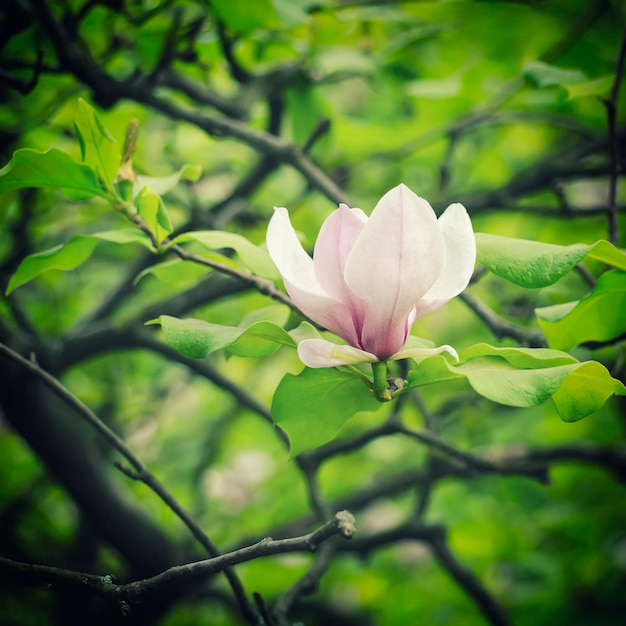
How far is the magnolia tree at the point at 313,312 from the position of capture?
1.73 ft

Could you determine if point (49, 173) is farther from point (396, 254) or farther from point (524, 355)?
point (524, 355)

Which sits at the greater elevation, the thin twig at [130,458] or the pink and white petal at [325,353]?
the pink and white petal at [325,353]

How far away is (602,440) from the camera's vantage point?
6.36 feet

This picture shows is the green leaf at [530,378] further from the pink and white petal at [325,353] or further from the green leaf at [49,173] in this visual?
the green leaf at [49,173]

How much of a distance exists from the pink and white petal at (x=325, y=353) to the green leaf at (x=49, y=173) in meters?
→ 0.32

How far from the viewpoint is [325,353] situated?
0.49 m

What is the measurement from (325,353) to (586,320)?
13.0 inches

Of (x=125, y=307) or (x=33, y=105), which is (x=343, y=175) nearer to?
(x=33, y=105)

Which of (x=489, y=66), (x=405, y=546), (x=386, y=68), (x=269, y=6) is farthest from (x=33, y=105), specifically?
(x=405, y=546)

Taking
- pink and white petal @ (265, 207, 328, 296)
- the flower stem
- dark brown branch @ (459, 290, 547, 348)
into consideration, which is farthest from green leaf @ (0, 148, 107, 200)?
dark brown branch @ (459, 290, 547, 348)

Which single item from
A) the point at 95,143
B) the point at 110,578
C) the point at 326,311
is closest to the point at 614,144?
the point at 326,311

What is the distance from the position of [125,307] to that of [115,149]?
4.64ft

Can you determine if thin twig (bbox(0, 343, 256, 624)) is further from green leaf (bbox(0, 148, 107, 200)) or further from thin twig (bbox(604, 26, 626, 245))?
thin twig (bbox(604, 26, 626, 245))

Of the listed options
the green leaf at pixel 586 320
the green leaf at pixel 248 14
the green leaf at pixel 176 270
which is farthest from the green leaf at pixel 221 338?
the green leaf at pixel 248 14
